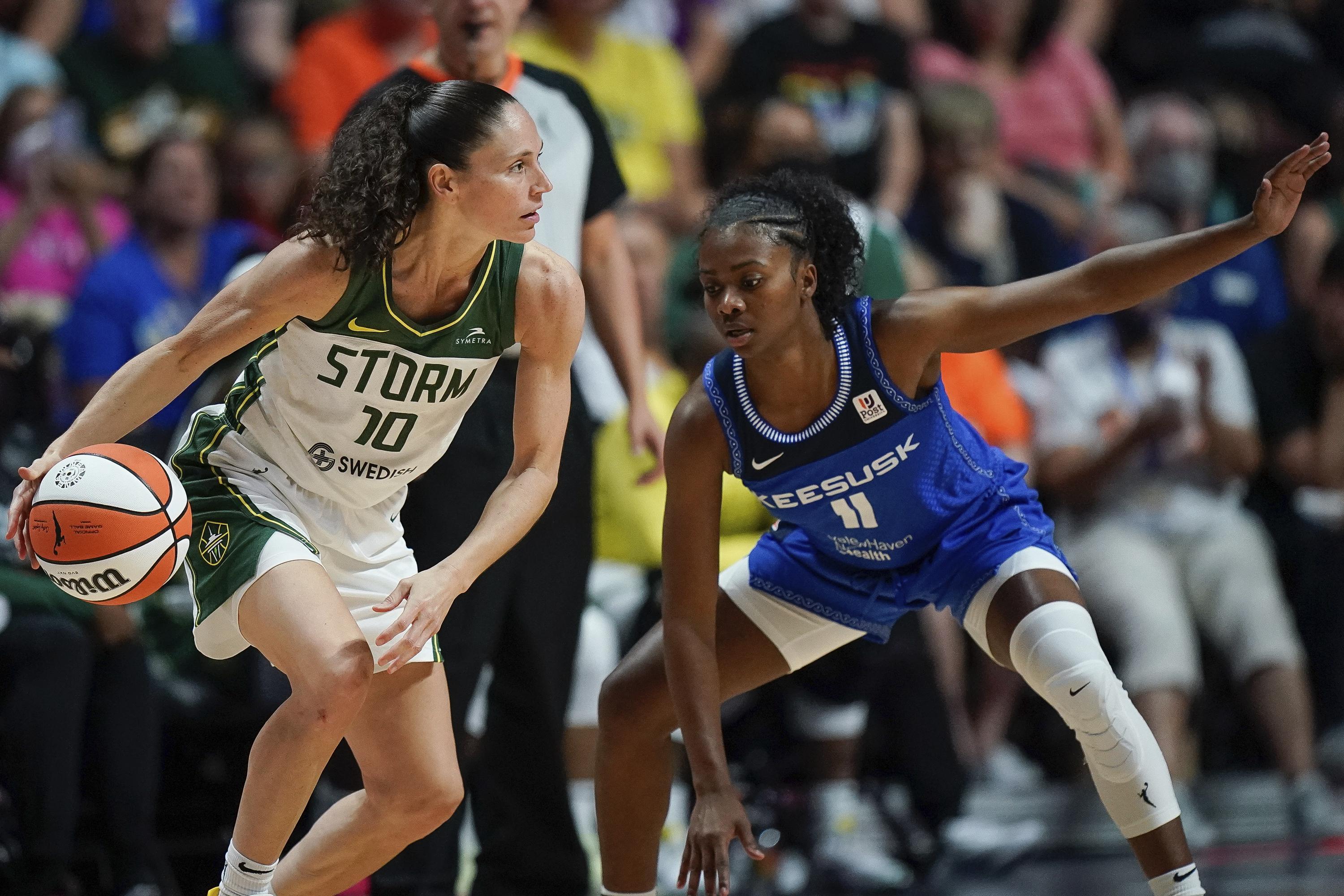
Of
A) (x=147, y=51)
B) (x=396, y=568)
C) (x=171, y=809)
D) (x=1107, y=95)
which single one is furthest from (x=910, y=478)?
(x=1107, y=95)

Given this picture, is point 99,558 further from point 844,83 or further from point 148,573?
point 844,83

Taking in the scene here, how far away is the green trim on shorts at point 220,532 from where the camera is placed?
3.23 meters

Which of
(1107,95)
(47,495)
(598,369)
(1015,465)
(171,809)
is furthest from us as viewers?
(1107,95)

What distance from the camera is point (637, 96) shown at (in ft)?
22.9

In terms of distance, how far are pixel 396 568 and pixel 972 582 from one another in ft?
4.08

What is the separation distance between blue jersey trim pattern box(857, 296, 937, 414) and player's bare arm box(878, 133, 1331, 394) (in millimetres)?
21

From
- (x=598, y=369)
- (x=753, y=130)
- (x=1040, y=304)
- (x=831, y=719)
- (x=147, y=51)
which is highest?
(x=147, y=51)

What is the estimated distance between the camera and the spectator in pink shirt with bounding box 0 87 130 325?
596cm

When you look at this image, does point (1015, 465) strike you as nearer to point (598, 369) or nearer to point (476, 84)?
point (476, 84)

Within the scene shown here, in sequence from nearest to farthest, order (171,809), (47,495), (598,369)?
1. (47,495)
2. (171,809)
3. (598,369)

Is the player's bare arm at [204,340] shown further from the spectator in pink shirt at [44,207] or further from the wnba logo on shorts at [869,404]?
the spectator in pink shirt at [44,207]

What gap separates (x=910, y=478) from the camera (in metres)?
3.61

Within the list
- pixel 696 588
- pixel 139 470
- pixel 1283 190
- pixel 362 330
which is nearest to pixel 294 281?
pixel 362 330

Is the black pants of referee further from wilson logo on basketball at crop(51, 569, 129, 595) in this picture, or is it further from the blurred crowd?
wilson logo on basketball at crop(51, 569, 129, 595)
